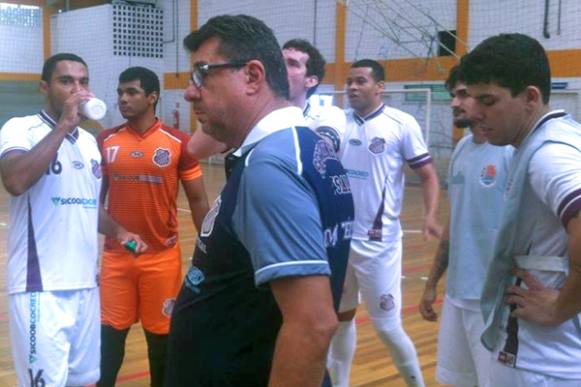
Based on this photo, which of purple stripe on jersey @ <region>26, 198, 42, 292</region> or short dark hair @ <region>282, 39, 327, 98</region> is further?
short dark hair @ <region>282, 39, 327, 98</region>

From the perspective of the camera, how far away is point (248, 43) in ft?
5.67

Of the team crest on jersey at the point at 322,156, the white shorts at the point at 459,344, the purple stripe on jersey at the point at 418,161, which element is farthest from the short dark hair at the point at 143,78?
the team crest on jersey at the point at 322,156

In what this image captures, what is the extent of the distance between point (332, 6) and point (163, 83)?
7.04 metres

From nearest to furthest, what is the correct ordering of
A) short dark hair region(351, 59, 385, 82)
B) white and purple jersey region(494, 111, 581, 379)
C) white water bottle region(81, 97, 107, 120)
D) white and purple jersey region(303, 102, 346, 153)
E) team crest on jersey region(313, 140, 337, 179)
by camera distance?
team crest on jersey region(313, 140, 337, 179)
white and purple jersey region(494, 111, 581, 379)
white water bottle region(81, 97, 107, 120)
white and purple jersey region(303, 102, 346, 153)
short dark hair region(351, 59, 385, 82)

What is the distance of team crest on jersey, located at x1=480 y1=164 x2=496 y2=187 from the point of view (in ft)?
10.6

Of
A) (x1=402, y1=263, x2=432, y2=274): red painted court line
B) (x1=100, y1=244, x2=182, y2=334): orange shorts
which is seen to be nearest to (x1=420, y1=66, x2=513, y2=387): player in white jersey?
(x1=100, y1=244, x2=182, y2=334): orange shorts

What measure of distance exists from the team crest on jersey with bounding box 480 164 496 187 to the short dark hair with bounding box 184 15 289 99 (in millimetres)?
1705

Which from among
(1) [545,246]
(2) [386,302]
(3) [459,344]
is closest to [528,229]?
(1) [545,246]

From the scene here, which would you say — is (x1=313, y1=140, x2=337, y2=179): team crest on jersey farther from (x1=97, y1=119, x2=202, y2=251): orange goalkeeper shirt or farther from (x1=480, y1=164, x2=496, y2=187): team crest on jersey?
(x1=97, y1=119, x2=202, y2=251): orange goalkeeper shirt

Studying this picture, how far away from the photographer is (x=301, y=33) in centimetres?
1916

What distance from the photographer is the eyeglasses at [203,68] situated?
5.65ft

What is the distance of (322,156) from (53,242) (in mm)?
1792

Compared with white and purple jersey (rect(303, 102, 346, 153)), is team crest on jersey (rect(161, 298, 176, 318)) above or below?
below

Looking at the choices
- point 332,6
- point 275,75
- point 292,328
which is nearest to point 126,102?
point 275,75
